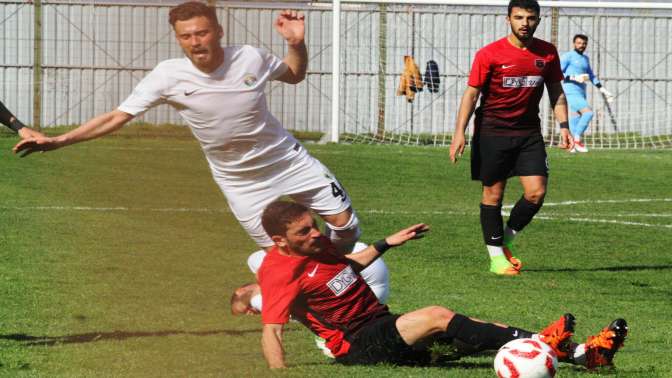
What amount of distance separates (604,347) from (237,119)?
242 centimetres

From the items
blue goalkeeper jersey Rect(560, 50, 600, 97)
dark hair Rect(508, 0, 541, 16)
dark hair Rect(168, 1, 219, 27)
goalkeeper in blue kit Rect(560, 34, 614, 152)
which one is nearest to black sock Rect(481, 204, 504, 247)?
dark hair Rect(508, 0, 541, 16)

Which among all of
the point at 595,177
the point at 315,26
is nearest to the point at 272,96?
the point at 315,26

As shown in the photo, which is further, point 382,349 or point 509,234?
point 509,234

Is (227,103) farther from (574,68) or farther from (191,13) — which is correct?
(574,68)

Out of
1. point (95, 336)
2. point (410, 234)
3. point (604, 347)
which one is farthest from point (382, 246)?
point (95, 336)

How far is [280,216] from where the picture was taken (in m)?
6.39

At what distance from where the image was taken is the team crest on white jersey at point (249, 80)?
7.16 meters

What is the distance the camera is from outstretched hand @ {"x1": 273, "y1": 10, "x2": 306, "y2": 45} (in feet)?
24.2

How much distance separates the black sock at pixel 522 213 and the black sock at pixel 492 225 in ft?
0.49

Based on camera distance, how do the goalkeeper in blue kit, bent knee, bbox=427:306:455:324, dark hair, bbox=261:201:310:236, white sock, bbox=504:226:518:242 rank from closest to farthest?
bent knee, bbox=427:306:455:324 → dark hair, bbox=261:201:310:236 → white sock, bbox=504:226:518:242 → the goalkeeper in blue kit

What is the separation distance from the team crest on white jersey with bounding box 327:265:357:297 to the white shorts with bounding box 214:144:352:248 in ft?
3.56

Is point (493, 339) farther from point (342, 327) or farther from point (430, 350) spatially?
point (342, 327)

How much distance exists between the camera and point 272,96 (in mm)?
28500

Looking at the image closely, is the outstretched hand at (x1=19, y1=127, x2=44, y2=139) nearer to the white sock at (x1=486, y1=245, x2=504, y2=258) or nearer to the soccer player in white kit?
the soccer player in white kit
